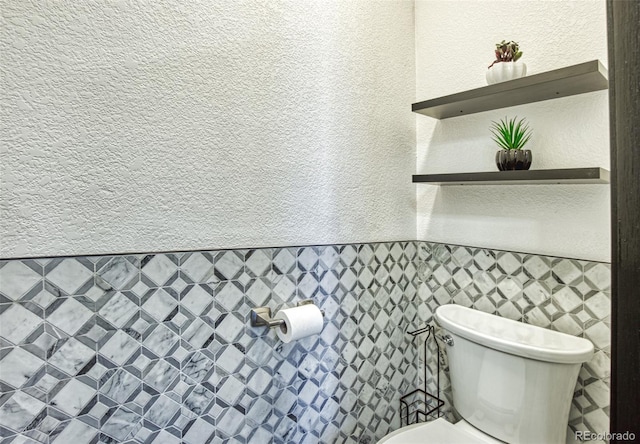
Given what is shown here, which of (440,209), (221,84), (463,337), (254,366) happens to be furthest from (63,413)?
(440,209)

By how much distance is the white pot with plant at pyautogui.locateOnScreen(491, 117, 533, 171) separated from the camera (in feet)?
3.73

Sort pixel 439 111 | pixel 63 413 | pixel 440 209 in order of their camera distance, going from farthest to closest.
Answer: pixel 440 209 → pixel 439 111 → pixel 63 413

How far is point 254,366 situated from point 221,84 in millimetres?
865

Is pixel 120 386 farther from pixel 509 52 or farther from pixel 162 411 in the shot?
pixel 509 52

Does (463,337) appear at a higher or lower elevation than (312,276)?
lower

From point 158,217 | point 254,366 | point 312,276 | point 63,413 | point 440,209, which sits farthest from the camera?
point 440,209

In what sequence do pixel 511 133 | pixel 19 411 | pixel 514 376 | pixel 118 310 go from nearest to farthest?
pixel 19 411 → pixel 118 310 → pixel 514 376 → pixel 511 133

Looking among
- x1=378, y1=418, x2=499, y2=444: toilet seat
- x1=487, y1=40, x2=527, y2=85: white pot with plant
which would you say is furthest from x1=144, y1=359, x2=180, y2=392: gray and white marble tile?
x1=487, y1=40, x2=527, y2=85: white pot with plant

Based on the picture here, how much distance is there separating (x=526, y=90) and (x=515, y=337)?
2.81 feet

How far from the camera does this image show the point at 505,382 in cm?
110

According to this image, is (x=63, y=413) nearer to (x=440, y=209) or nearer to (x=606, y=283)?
(x=440, y=209)

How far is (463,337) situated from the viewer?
47.1 inches

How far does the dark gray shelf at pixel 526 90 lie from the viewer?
3.21 feet

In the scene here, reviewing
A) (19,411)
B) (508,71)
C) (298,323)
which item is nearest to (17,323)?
(19,411)
